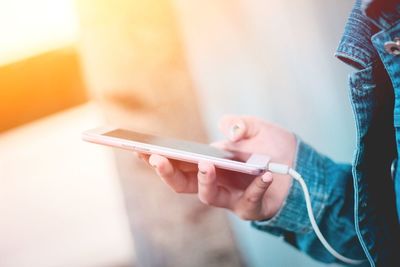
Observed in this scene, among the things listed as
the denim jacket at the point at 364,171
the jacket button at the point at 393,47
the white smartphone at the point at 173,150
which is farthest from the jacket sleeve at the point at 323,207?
the jacket button at the point at 393,47

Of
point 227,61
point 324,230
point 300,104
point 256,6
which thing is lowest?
point 324,230

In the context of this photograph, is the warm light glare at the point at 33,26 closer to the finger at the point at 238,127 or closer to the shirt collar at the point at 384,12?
the finger at the point at 238,127

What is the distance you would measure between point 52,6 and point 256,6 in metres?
0.42

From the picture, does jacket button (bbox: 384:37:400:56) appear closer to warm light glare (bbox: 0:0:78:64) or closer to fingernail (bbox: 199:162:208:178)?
fingernail (bbox: 199:162:208:178)

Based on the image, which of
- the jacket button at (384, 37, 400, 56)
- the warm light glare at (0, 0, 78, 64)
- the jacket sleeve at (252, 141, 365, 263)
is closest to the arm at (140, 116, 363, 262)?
the jacket sleeve at (252, 141, 365, 263)

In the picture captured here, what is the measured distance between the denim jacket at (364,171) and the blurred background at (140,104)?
29cm

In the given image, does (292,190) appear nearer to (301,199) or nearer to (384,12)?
(301,199)

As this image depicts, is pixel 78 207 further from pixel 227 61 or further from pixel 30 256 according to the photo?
pixel 227 61

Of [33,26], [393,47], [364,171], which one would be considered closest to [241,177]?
[364,171]

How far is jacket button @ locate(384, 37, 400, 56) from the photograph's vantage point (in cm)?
43

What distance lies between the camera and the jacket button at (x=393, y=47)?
435mm

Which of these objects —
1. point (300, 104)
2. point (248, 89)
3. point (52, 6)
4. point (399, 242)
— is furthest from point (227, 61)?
point (399, 242)

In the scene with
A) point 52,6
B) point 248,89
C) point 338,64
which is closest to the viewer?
point 52,6

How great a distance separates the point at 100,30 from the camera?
834mm
